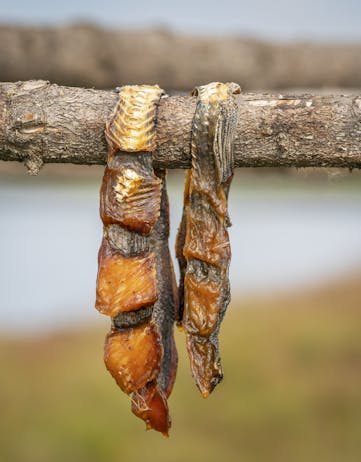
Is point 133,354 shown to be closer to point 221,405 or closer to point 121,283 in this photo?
point 121,283

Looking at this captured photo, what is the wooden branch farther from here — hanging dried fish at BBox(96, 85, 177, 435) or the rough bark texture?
the rough bark texture

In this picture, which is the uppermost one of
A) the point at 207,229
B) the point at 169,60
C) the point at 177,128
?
the point at 169,60

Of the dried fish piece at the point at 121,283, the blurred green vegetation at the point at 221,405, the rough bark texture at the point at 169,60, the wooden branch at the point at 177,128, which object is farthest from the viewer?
the blurred green vegetation at the point at 221,405

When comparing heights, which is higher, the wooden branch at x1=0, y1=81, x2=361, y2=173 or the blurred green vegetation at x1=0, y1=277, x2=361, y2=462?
the wooden branch at x1=0, y1=81, x2=361, y2=173

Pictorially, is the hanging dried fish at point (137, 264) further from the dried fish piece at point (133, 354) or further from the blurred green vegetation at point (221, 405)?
the blurred green vegetation at point (221, 405)

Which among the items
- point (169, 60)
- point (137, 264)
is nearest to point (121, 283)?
point (137, 264)

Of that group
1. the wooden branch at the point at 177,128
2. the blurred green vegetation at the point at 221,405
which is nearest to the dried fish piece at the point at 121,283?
the wooden branch at the point at 177,128

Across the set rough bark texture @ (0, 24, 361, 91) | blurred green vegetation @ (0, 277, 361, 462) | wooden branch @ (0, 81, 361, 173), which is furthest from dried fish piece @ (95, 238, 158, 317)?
blurred green vegetation @ (0, 277, 361, 462)
